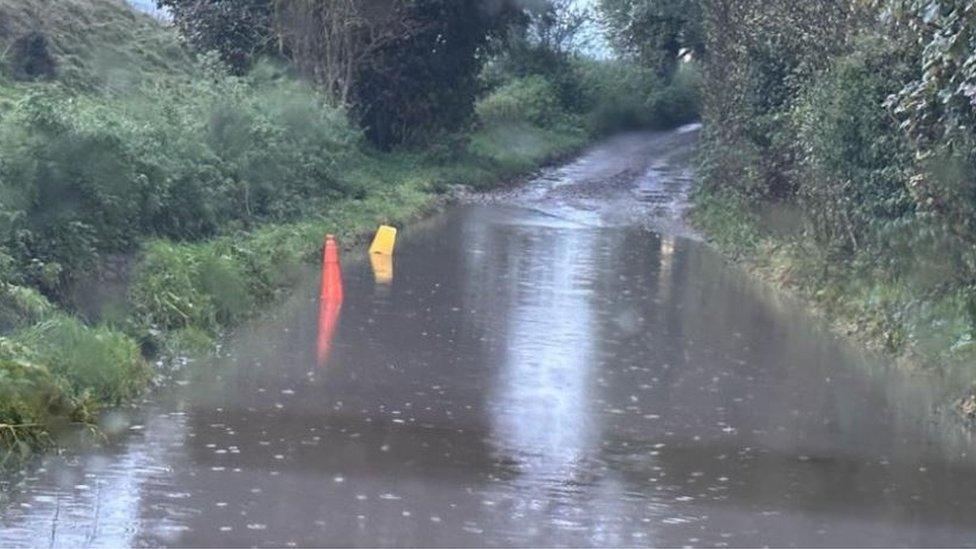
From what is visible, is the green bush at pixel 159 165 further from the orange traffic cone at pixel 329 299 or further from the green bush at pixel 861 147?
the green bush at pixel 861 147

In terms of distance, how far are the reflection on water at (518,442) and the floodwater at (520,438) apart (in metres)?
0.03

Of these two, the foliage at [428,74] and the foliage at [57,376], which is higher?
the foliage at [428,74]

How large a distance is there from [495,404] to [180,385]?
8.57ft

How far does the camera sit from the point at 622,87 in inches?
2249

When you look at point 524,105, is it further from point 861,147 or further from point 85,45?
point 861,147

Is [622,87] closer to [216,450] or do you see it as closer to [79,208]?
[79,208]

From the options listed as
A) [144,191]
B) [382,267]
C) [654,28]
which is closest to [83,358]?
[144,191]

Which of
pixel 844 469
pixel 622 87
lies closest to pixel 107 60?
pixel 844 469

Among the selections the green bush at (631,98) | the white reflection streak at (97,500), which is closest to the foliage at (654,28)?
the green bush at (631,98)

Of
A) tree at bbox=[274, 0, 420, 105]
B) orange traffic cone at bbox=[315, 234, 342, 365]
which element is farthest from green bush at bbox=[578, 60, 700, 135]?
orange traffic cone at bbox=[315, 234, 342, 365]

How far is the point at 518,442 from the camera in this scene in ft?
37.1

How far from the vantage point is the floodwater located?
9078 millimetres

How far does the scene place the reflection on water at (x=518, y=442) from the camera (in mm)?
9070

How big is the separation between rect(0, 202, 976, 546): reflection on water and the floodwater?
0.09ft
